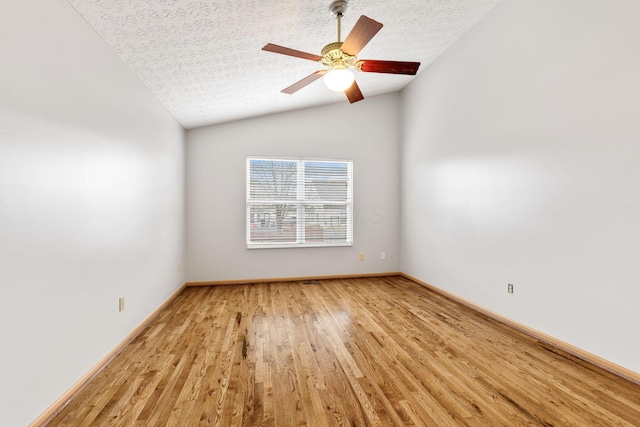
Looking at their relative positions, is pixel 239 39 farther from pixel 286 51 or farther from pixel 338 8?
pixel 338 8

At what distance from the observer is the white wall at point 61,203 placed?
4.49ft

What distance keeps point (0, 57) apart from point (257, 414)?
2142 millimetres

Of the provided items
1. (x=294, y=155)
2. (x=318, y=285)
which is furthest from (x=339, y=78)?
(x=318, y=285)

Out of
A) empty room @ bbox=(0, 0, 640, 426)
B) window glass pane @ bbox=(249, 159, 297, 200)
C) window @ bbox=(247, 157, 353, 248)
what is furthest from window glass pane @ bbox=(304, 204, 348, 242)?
empty room @ bbox=(0, 0, 640, 426)

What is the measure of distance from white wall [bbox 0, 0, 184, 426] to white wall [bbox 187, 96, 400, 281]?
5.58 feet

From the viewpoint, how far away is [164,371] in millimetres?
2066

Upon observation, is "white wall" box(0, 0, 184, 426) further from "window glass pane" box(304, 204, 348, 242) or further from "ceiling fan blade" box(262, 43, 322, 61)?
"window glass pane" box(304, 204, 348, 242)

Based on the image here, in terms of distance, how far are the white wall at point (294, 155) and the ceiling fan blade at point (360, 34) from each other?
2.64 metres

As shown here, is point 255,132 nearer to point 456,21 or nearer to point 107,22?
point 107,22

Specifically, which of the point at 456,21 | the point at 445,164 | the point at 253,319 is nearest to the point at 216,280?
the point at 253,319

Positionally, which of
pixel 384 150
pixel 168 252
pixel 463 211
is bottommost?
pixel 168 252

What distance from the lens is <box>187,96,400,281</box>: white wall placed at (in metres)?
4.52

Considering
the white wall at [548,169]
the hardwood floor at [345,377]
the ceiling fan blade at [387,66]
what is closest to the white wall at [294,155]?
the white wall at [548,169]

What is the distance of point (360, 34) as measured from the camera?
2000mm
